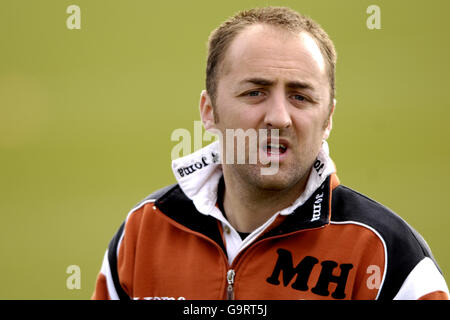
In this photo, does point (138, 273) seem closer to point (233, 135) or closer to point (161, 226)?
point (161, 226)

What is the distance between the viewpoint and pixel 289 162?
1.79 metres

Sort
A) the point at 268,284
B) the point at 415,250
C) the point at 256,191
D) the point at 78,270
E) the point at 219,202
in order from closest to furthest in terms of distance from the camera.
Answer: the point at 415,250, the point at 268,284, the point at 256,191, the point at 219,202, the point at 78,270

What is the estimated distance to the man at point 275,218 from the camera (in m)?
1.72

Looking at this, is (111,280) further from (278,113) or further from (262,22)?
(262,22)

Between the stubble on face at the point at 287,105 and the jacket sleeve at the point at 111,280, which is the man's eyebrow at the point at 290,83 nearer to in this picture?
the stubble on face at the point at 287,105

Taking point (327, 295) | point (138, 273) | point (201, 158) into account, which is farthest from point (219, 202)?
point (327, 295)

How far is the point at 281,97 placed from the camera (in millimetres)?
1795

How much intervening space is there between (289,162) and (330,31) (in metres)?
2.72

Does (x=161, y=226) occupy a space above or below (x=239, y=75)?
below

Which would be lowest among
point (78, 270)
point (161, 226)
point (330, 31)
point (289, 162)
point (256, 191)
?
point (78, 270)

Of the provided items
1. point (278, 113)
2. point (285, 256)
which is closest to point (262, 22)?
point (278, 113)

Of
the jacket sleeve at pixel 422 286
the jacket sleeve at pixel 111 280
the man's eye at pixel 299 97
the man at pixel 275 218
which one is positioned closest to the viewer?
the jacket sleeve at pixel 422 286

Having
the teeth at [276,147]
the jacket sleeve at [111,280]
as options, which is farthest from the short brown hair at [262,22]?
the jacket sleeve at [111,280]
